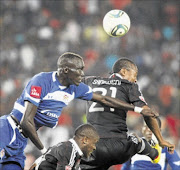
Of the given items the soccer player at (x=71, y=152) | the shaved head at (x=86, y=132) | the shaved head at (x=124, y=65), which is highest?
the shaved head at (x=124, y=65)

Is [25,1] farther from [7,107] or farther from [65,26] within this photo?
[7,107]

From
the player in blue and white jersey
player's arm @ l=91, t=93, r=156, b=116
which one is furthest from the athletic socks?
the player in blue and white jersey

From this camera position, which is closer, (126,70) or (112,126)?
(112,126)

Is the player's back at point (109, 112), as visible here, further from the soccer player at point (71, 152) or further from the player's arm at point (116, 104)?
the soccer player at point (71, 152)

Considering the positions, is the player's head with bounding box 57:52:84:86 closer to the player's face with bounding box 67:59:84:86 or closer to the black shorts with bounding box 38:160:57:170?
the player's face with bounding box 67:59:84:86

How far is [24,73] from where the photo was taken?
12.5 metres

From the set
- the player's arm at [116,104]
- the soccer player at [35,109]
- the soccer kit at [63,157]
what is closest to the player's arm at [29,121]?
the soccer player at [35,109]

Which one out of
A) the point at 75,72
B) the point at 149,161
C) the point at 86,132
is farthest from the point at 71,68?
the point at 149,161

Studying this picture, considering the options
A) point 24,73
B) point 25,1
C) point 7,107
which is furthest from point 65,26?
point 7,107

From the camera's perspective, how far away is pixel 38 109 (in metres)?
4.93

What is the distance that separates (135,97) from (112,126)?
0.48 m

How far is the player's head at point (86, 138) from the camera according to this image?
4746mm

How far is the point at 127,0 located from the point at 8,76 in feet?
17.8

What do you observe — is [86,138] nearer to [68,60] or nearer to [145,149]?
[68,60]
